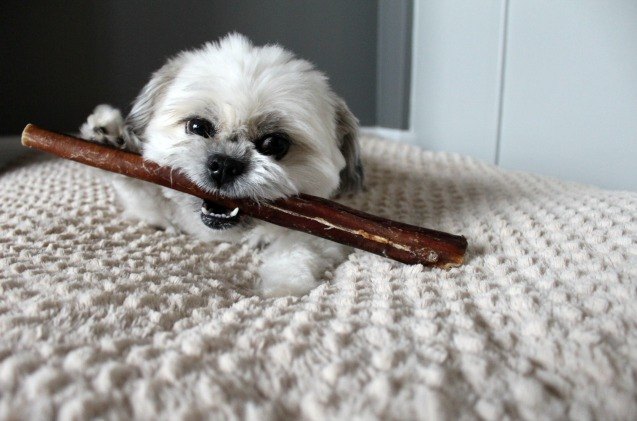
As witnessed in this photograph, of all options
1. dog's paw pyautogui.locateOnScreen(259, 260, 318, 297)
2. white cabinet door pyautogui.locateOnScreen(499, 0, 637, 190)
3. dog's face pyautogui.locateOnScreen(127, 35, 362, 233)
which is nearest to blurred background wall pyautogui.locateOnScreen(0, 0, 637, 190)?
white cabinet door pyautogui.locateOnScreen(499, 0, 637, 190)

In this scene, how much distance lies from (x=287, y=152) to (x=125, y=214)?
458 mm

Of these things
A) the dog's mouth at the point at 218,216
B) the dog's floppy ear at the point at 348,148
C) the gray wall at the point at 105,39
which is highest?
the gray wall at the point at 105,39

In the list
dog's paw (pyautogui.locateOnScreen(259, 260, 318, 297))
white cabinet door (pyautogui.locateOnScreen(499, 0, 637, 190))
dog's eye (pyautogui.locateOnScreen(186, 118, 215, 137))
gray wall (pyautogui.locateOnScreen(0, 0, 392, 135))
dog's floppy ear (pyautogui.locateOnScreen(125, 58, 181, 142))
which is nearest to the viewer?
dog's paw (pyautogui.locateOnScreen(259, 260, 318, 297))

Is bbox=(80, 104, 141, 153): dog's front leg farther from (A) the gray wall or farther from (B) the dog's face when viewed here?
(A) the gray wall

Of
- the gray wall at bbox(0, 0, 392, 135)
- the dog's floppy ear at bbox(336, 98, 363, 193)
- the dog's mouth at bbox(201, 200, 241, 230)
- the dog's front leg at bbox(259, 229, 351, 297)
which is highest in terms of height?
the gray wall at bbox(0, 0, 392, 135)

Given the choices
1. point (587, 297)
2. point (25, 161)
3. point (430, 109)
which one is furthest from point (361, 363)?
point (430, 109)

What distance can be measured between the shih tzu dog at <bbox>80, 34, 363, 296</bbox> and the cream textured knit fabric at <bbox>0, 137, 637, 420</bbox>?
Answer: 0.25ft

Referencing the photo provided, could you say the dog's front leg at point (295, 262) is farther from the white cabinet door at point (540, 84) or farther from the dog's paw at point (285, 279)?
the white cabinet door at point (540, 84)

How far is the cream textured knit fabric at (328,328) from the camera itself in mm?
475

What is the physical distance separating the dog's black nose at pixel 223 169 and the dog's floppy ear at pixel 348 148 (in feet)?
1.28

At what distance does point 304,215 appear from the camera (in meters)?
0.95

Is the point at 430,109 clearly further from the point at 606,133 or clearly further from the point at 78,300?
the point at 78,300

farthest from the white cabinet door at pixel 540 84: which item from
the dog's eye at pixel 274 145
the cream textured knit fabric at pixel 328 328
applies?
the dog's eye at pixel 274 145

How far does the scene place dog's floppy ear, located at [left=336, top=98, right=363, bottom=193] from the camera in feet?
4.27
